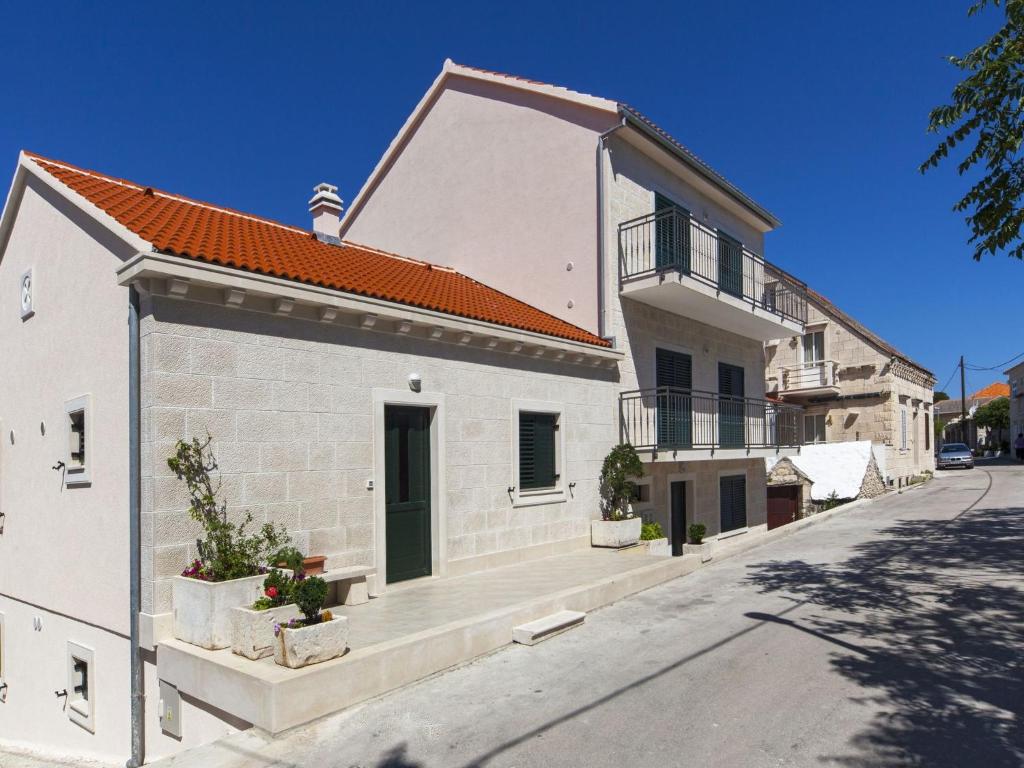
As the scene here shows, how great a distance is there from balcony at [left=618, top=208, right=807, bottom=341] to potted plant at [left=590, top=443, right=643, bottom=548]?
10.1 ft

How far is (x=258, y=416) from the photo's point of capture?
275 inches

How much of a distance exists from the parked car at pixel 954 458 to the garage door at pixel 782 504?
1828 centimetres

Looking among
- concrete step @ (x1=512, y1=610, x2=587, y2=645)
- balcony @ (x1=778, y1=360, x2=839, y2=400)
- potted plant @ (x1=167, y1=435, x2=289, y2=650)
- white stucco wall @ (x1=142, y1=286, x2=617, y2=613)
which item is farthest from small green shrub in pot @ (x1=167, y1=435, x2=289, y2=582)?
balcony @ (x1=778, y1=360, x2=839, y2=400)

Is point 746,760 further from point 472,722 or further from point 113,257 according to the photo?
point 113,257

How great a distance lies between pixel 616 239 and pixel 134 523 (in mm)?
9237

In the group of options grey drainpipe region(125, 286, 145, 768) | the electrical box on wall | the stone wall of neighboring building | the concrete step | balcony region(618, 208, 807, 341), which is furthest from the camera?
the stone wall of neighboring building

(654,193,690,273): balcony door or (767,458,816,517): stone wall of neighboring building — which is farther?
(767,458,816,517): stone wall of neighboring building

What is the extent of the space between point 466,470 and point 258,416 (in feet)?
10.9

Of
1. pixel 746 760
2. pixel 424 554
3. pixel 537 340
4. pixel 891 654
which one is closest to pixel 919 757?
pixel 746 760

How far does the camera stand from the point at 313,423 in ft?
24.7

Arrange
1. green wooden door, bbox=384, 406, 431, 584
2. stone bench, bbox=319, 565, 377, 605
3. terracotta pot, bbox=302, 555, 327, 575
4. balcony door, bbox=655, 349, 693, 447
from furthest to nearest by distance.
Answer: balcony door, bbox=655, 349, 693, 447 → green wooden door, bbox=384, 406, 431, 584 → stone bench, bbox=319, 565, 377, 605 → terracotta pot, bbox=302, 555, 327, 575

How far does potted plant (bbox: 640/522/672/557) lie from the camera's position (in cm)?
1170

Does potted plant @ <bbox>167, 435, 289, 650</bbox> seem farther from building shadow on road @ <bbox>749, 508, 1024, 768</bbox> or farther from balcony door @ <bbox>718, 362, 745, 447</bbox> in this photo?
balcony door @ <bbox>718, 362, 745, 447</bbox>

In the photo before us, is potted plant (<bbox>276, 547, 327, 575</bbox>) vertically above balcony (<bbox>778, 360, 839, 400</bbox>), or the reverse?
balcony (<bbox>778, 360, 839, 400</bbox>)
